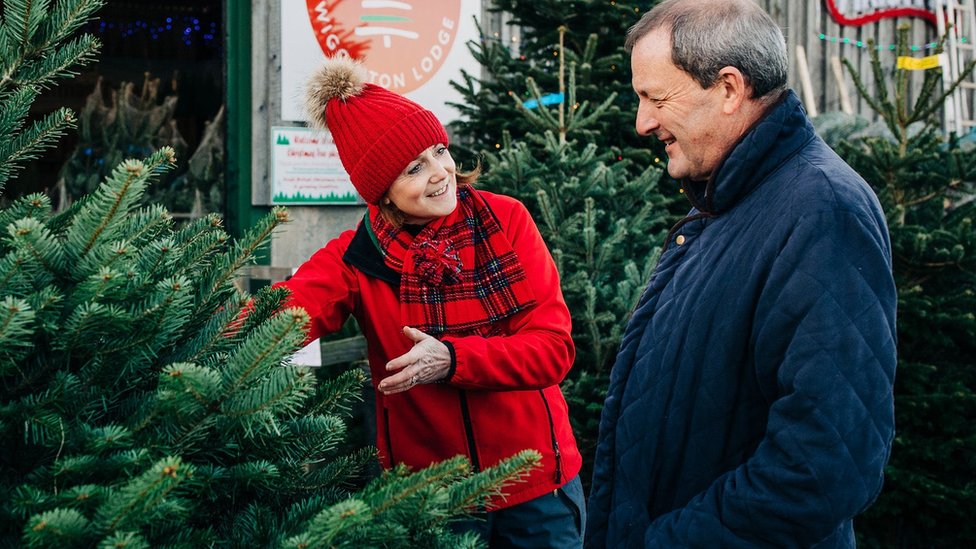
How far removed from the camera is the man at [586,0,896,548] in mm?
1476

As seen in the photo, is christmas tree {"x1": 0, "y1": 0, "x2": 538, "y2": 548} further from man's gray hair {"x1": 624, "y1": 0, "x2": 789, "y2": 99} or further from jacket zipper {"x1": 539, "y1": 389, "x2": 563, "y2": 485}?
jacket zipper {"x1": 539, "y1": 389, "x2": 563, "y2": 485}

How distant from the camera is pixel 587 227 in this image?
13.1 feet

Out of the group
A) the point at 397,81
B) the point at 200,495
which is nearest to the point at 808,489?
the point at 200,495

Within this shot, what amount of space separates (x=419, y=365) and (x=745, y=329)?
0.75 m

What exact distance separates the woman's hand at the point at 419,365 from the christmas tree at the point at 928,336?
316cm

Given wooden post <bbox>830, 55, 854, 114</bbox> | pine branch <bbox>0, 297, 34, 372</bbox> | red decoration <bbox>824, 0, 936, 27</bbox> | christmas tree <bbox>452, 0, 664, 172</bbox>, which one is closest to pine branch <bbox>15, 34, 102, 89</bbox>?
pine branch <bbox>0, 297, 34, 372</bbox>

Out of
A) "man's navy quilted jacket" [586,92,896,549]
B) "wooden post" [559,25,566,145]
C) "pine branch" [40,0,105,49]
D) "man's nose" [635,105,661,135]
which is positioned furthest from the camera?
"wooden post" [559,25,566,145]

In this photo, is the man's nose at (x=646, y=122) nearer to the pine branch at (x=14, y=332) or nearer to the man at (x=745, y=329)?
the man at (x=745, y=329)

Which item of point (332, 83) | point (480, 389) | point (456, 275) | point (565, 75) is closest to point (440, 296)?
point (456, 275)

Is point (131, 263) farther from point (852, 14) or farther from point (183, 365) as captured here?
point (852, 14)

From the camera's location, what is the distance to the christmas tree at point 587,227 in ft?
12.8

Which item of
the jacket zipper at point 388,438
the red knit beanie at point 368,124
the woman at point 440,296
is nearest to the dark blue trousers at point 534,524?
the woman at point 440,296

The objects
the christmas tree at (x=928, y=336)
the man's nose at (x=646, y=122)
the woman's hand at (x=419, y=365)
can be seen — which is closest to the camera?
the man's nose at (x=646, y=122)

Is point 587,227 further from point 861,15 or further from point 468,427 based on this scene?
point 861,15
